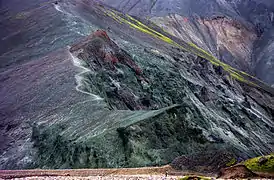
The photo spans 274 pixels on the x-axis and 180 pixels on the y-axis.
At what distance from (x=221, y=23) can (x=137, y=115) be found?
131 meters

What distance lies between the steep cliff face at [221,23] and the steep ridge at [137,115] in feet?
188

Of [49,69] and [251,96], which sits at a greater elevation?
[49,69]

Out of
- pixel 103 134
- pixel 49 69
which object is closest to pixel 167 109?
pixel 103 134

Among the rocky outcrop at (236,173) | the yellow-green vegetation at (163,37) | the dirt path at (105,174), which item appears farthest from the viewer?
the yellow-green vegetation at (163,37)

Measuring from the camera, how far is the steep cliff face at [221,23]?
430 ft

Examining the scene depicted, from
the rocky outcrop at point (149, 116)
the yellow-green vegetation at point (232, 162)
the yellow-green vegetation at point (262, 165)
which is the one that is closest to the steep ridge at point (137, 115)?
the rocky outcrop at point (149, 116)

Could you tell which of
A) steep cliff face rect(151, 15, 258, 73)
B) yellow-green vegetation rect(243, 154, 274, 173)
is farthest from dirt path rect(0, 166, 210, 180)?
steep cliff face rect(151, 15, 258, 73)

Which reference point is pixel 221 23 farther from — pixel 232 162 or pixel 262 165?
pixel 262 165

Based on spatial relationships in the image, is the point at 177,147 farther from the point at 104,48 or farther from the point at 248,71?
the point at 248,71

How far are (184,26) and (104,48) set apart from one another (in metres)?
92.4

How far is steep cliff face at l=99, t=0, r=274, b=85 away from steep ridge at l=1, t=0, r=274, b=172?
188 feet

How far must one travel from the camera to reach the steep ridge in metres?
23.0

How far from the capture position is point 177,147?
82.0 feet

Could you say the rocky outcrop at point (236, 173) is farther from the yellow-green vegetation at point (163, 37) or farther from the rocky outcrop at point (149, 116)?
the yellow-green vegetation at point (163, 37)
